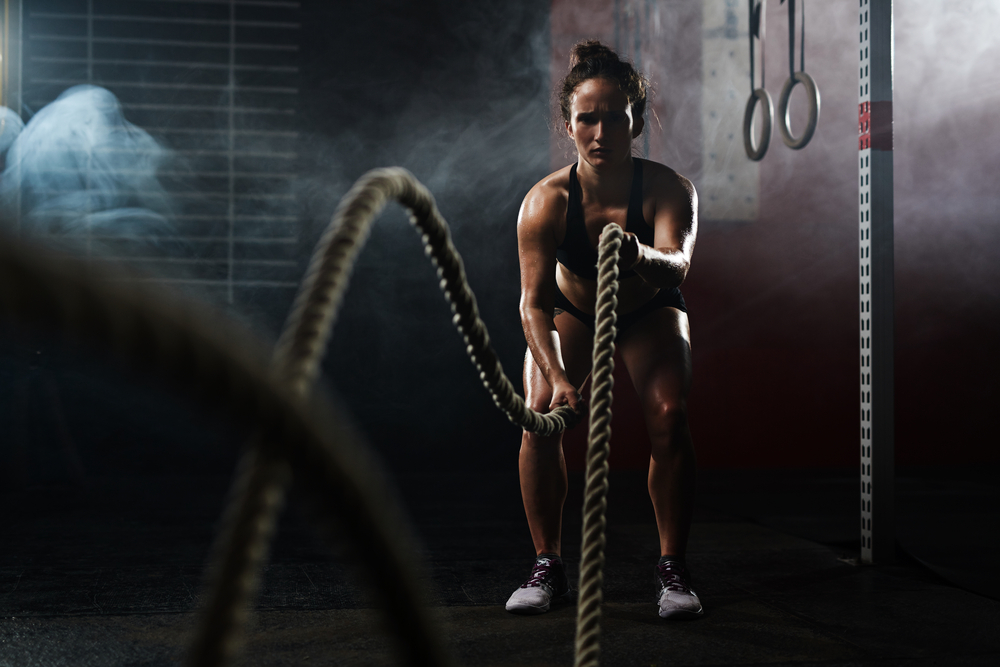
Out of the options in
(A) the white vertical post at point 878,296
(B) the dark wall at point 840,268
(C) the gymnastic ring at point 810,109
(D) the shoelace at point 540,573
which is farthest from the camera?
(B) the dark wall at point 840,268

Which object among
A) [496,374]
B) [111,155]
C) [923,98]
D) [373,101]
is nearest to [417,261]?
[373,101]

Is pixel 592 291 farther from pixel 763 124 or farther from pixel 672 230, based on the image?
pixel 763 124

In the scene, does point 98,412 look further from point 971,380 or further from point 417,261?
point 971,380

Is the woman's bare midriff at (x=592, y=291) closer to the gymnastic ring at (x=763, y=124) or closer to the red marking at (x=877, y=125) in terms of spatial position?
the red marking at (x=877, y=125)

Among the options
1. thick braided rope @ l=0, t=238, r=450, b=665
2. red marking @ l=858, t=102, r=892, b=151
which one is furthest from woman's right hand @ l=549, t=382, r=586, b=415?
red marking @ l=858, t=102, r=892, b=151

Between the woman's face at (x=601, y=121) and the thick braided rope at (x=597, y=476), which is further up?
the woman's face at (x=601, y=121)

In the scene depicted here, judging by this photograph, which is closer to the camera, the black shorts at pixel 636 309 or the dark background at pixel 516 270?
the black shorts at pixel 636 309

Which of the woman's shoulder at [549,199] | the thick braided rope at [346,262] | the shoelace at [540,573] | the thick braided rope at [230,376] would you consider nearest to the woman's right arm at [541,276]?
the woman's shoulder at [549,199]

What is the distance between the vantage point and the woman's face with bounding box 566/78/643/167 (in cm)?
167

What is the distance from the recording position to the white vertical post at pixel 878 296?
2.13 metres

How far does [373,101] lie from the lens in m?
3.71

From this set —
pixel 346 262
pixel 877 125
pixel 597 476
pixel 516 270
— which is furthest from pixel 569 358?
pixel 516 270

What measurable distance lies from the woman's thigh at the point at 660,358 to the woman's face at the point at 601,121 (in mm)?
355

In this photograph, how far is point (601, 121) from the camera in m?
1.70
